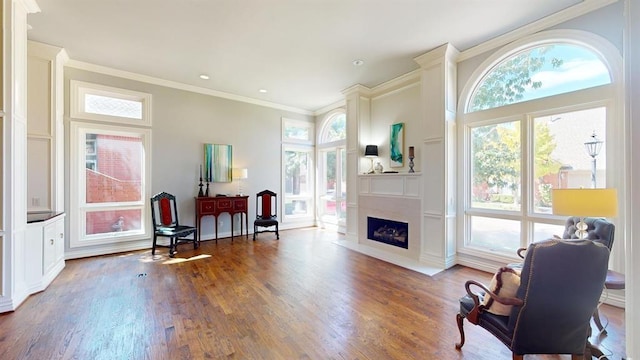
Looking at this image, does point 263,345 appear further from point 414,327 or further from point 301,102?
point 301,102

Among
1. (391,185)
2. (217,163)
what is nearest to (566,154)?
(391,185)

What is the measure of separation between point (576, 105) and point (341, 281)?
11.3ft

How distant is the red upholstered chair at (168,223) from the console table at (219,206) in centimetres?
39

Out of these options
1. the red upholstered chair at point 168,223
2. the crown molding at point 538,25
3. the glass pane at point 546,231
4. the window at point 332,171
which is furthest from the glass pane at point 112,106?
the glass pane at point 546,231

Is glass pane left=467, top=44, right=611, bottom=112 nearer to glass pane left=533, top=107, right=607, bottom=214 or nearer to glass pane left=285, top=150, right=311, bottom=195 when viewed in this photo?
glass pane left=533, top=107, right=607, bottom=214

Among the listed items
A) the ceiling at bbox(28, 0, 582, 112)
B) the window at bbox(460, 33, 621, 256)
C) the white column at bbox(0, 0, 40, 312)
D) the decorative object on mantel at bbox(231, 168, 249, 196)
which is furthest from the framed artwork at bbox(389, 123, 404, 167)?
the white column at bbox(0, 0, 40, 312)

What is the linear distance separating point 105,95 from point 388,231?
5.64 metres

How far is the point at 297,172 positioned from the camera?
6961mm

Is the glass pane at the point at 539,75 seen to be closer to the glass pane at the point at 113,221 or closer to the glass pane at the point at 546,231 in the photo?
the glass pane at the point at 546,231

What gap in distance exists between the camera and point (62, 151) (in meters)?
4.04

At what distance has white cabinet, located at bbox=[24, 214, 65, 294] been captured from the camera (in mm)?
2914

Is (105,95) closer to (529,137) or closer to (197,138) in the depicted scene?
(197,138)

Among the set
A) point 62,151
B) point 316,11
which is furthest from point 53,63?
point 316,11

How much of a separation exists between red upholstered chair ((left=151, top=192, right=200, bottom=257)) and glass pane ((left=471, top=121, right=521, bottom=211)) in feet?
16.0
